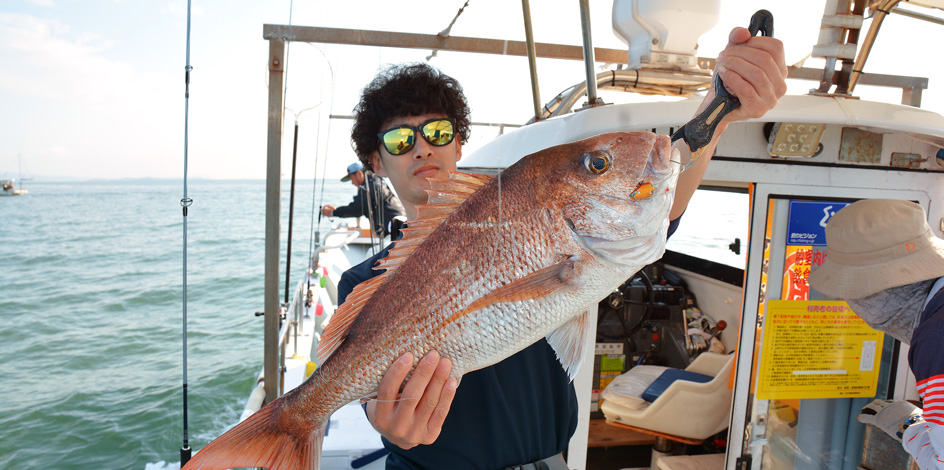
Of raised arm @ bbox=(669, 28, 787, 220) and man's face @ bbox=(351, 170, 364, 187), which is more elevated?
raised arm @ bbox=(669, 28, 787, 220)

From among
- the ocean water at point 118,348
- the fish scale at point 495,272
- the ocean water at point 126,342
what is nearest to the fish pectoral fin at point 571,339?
the fish scale at point 495,272

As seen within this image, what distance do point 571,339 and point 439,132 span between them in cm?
107

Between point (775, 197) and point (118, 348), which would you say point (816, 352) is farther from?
point (118, 348)

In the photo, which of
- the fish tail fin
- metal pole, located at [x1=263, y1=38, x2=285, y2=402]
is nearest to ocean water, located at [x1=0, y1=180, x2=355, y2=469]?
metal pole, located at [x1=263, y1=38, x2=285, y2=402]

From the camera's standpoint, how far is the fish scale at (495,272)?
1.21 meters

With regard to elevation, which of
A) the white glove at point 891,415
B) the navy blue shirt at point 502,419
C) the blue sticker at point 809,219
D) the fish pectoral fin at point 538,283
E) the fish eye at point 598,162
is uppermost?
the fish eye at point 598,162

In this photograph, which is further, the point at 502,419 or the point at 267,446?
the point at 502,419

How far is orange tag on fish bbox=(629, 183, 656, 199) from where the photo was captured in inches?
46.3

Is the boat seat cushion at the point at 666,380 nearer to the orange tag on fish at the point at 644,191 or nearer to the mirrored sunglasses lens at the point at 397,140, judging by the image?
the mirrored sunglasses lens at the point at 397,140

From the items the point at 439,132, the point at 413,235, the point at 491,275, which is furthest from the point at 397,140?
the point at 491,275

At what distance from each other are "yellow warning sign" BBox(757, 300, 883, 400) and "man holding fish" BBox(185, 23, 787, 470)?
146 centimetres

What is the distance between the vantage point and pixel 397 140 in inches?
82.4

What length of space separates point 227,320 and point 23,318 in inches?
213

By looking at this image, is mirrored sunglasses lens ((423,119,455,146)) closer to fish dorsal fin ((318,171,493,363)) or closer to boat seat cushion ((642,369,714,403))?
fish dorsal fin ((318,171,493,363))
